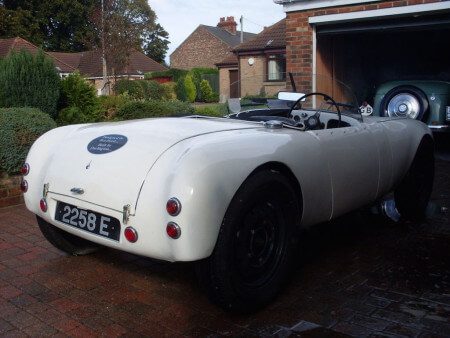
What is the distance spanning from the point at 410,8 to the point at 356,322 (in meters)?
5.75

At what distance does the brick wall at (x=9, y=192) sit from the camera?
528 cm

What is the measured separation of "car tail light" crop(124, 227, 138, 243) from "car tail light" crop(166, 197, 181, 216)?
260 mm

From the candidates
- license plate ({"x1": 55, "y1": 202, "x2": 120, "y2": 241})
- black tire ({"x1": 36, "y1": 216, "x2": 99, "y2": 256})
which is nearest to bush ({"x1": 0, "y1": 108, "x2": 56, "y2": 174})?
black tire ({"x1": 36, "y1": 216, "x2": 99, "y2": 256})

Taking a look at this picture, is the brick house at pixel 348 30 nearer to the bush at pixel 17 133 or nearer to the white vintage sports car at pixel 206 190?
the white vintage sports car at pixel 206 190

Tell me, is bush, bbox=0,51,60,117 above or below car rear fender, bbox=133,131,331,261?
above

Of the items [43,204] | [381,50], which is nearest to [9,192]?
[43,204]

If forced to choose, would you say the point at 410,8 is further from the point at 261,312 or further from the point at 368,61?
the point at 261,312

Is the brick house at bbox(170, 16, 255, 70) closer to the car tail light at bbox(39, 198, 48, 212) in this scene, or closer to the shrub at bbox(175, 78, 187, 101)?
the shrub at bbox(175, 78, 187, 101)

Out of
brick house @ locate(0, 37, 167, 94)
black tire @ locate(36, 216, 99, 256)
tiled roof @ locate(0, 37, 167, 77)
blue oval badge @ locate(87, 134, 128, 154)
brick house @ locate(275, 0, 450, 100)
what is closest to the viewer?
blue oval badge @ locate(87, 134, 128, 154)

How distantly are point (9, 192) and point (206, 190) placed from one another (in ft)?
11.9

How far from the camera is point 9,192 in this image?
17.5 ft

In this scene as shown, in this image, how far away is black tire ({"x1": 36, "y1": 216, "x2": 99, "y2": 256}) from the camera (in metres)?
3.56

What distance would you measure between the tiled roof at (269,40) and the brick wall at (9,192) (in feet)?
81.3

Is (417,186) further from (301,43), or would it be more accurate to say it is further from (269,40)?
(269,40)
